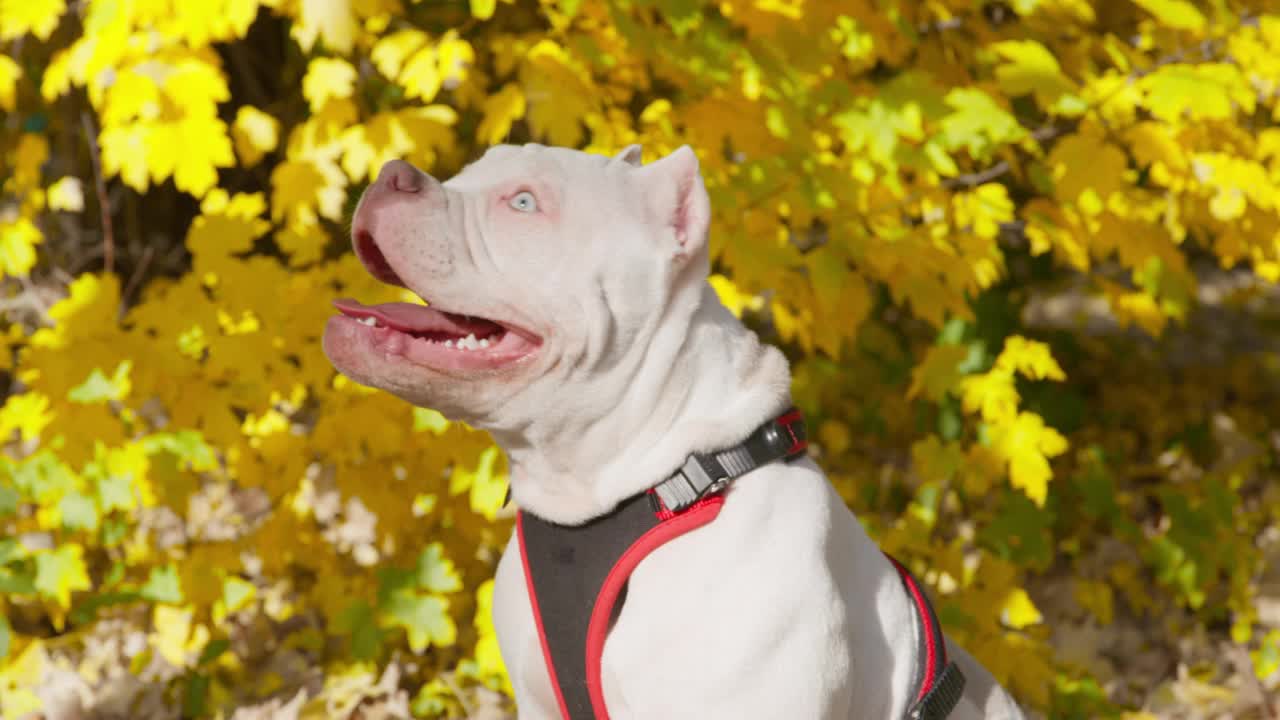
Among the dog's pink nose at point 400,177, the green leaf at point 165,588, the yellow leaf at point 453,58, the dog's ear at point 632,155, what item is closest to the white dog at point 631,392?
the dog's pink nose at point 400,177

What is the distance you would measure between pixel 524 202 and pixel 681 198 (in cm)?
29

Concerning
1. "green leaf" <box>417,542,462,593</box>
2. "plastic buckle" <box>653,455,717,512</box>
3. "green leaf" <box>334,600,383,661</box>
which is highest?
"plastic buckle" <box>653,455,717,512</box>

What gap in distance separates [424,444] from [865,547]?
164 cm

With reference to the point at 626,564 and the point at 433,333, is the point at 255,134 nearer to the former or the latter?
the point at 433,333

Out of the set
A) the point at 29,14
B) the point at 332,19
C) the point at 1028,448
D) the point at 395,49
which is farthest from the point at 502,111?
the point at 1028,448

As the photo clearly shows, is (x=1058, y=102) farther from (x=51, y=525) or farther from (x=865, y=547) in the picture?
(x=51, y=525)

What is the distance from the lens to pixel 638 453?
2.23 m

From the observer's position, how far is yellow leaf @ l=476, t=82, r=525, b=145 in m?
3.47

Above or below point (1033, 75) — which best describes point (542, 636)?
below

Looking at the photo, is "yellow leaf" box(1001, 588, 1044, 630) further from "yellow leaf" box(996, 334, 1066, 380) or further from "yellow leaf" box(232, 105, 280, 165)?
"yellow leaf" box(232, 105, 280, 165)

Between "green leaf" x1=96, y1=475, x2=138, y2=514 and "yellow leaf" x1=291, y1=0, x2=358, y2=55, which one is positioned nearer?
"yellow leaf" x1=291, y1=0, x2=358, y2=55

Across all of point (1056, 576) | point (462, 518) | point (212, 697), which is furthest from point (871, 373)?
point (212, 697)

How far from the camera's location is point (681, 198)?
222 centimetres

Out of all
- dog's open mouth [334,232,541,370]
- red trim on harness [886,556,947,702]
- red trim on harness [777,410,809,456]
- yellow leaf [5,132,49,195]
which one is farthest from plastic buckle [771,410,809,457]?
yellow leaf [5,132,49,195]
